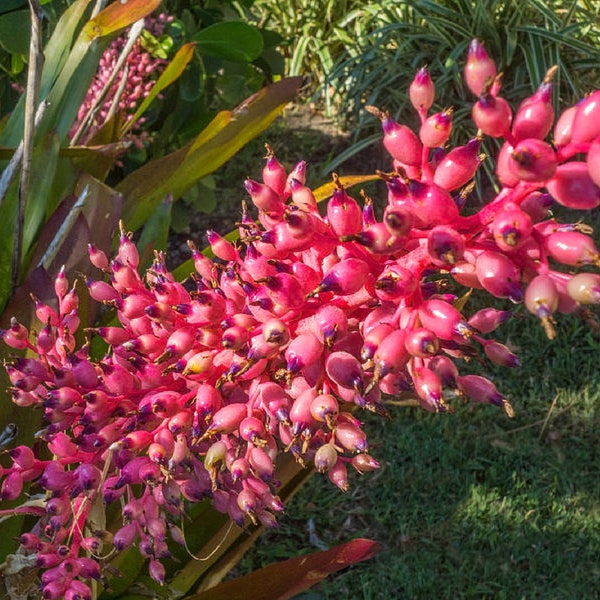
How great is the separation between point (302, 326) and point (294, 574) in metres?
0.64

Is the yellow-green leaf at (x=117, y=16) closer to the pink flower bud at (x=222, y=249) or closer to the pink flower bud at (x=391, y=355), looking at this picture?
the pink flower bud at (x=222, y=249)

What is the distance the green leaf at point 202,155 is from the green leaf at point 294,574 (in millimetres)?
852

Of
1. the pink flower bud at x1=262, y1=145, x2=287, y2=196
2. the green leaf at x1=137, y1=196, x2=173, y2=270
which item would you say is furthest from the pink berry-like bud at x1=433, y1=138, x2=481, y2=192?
the green leaf at x1=137, y1=196, x2=173, y2=270

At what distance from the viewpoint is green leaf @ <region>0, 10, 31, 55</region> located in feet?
7.50

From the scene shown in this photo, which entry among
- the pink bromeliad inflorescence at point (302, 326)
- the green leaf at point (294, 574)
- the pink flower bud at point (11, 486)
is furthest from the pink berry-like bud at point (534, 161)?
the green leaf at point (294, 574)

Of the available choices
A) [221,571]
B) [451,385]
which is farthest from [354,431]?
[221,571]

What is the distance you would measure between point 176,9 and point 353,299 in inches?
106

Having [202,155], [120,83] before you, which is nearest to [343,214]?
[202,155]

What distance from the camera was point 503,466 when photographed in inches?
111

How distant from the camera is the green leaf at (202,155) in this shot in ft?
5.92

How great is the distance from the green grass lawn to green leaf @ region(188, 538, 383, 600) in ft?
3.44

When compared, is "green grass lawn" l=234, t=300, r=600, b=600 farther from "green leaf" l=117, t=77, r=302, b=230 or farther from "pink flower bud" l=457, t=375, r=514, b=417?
"pink flower bud" l=457, t=375, r=514, b=417

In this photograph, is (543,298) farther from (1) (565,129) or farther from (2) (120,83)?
(2) (120,83)

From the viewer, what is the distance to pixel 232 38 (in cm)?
259
